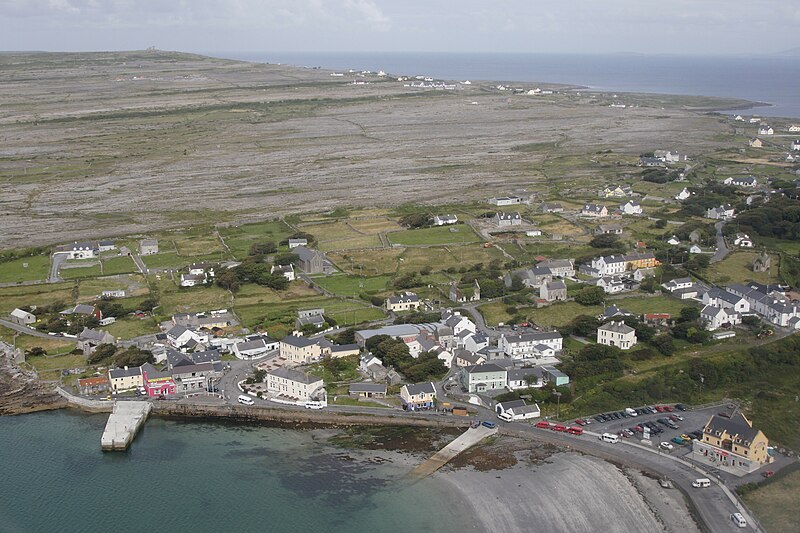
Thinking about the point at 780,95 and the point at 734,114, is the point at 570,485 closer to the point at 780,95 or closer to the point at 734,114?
the point at 734,114

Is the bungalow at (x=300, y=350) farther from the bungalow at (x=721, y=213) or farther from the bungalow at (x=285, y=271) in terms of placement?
the bungalow at (x=721, y=213)

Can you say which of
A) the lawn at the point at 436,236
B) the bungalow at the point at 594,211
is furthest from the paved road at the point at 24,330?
the bungalow at the point at 594,211

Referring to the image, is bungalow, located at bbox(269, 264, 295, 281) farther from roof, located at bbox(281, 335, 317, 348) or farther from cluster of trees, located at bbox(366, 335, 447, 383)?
cluster of trees, located at bbox(366, 335, 447, 383)

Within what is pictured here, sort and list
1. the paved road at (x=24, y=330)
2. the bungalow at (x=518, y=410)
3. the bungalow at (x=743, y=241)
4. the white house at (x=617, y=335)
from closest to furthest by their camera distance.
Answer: the bungalow at (x=518, y=410) < the white house at (x=617, y=335) < the paved road at (x=24, y=330) < the bungalow at (x=743, y=241)

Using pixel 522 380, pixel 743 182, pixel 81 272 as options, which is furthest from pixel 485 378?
pixel 743 182

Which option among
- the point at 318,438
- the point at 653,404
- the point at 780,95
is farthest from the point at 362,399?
the point at 780,95

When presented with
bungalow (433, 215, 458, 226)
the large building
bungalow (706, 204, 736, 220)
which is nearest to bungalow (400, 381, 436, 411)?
the large building

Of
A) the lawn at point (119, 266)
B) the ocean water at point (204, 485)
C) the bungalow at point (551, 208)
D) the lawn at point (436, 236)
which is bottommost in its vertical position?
the ocean water at point (204, 485)

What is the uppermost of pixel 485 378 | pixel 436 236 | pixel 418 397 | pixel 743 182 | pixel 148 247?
pixel 743 182

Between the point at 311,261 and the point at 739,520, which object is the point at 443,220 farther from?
the point at 739,520
